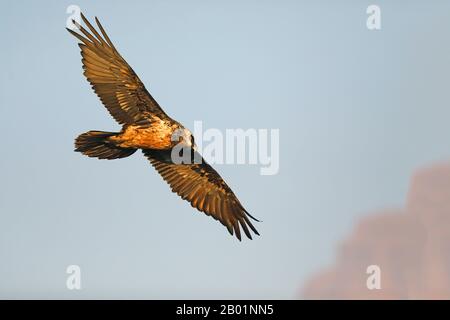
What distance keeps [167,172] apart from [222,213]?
1.22 m

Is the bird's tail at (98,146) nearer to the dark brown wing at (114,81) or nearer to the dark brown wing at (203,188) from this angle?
the dark brown wing at (114,81)

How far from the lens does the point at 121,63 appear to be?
15094 mm

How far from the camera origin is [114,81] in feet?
49.9

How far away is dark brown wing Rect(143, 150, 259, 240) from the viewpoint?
16078 millimetres

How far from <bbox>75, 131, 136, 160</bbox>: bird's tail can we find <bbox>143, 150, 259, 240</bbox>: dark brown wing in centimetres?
130

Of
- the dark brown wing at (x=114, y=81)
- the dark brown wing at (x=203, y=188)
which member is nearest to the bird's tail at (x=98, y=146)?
the dark brown wing at (x=114, y=81)

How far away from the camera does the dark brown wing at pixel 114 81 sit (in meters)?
15.0

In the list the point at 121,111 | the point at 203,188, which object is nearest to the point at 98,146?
the point at 121,111

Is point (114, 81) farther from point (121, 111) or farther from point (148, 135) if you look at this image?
point (148, 135)

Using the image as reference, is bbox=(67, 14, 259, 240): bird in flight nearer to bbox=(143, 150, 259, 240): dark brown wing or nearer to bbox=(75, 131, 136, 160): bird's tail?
bbox=(75, 131, 136, 160): bird's tail

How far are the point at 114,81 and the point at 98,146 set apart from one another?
1.12 metres
